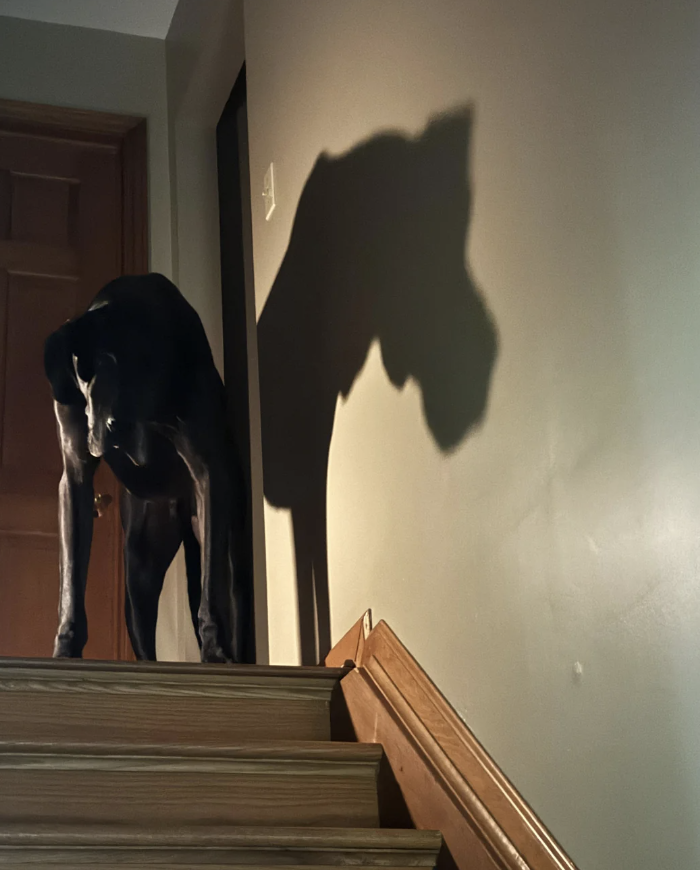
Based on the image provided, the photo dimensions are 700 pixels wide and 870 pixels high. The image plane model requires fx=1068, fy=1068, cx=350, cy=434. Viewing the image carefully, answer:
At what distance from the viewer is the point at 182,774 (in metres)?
1.48

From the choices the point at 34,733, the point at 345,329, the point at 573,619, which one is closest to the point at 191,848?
the point at 34,733

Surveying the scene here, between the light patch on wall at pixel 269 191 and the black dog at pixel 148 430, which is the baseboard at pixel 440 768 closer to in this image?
the black dog at pixel 148 430

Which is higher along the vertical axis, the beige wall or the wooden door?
the wooden door

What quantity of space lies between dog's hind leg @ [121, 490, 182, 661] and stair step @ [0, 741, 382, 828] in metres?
0.87

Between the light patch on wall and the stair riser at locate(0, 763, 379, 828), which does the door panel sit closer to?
the light patch on wall

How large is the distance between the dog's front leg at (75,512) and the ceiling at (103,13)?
2453mm

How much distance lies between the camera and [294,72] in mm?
2729

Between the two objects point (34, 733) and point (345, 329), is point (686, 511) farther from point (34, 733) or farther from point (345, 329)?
point (345, 329)

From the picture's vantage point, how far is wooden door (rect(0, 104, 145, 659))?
3.37 metres

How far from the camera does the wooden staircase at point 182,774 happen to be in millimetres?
1277

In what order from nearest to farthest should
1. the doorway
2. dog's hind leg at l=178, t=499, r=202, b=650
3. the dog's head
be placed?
the dog's head → dog's hind leg at l=178, t=499, r=202, b=650 → the doorway

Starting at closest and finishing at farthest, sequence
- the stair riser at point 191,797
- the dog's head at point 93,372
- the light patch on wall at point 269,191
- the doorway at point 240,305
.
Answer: the stair riser at point 191,797
the dog's head at point 93,372
the light patch on wall at point 269,191
the doorway at point 240,305

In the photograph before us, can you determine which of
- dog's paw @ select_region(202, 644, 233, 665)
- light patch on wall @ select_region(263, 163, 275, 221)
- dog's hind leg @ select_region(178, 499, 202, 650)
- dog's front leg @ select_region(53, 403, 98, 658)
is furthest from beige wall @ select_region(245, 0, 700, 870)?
light patch on wall @ select_region(263, 163, 275, 221)

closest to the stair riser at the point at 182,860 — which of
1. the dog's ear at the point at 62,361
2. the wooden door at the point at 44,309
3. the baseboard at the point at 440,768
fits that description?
the baseboard at the point at 440,768
